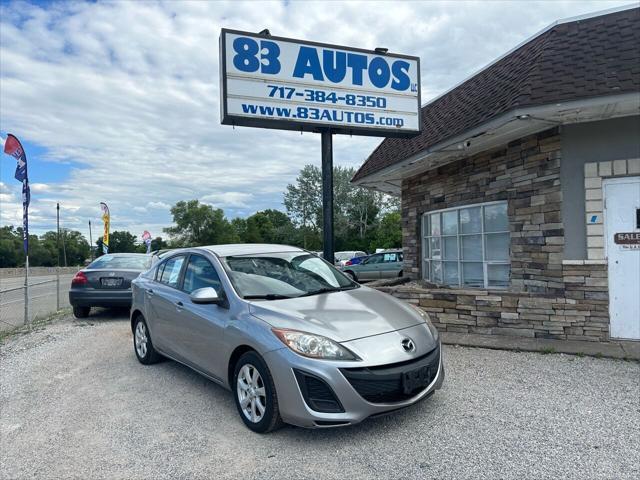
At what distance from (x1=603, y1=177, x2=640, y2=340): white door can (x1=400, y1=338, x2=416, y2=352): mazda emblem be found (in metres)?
4.04

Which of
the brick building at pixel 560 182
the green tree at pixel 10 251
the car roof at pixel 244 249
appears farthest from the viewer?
the green tree at pixel 10 251

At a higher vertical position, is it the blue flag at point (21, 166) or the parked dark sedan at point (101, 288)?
the blue flag at point (21, 166)

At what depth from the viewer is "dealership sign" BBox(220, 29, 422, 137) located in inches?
305

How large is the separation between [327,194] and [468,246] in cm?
312

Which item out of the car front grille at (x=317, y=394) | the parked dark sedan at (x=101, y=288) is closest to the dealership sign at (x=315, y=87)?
the parked dark sedan at (x=101, y=288)

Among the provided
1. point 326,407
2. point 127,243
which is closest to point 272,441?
point 326,407

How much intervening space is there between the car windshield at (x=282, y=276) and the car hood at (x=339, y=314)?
0.71 feet

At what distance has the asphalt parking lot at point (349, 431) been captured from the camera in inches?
126

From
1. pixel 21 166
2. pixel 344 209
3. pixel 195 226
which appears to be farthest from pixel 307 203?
pixel 21 166

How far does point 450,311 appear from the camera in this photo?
6992mm

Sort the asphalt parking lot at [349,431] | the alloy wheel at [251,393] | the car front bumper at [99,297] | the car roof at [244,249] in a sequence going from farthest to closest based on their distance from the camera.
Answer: the car front bumper at [99,297] → the car roof at [244,249] → the alloy wheel at [251,393] → the asphalt parking lot at [349,431]

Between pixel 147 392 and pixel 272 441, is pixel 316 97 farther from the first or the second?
pixel 272 441

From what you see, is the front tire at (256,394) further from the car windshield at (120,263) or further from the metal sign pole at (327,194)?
the car windshield at (120,263)

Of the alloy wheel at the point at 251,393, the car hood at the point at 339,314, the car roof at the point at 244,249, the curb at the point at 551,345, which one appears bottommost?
the curb at the point at 551,345
